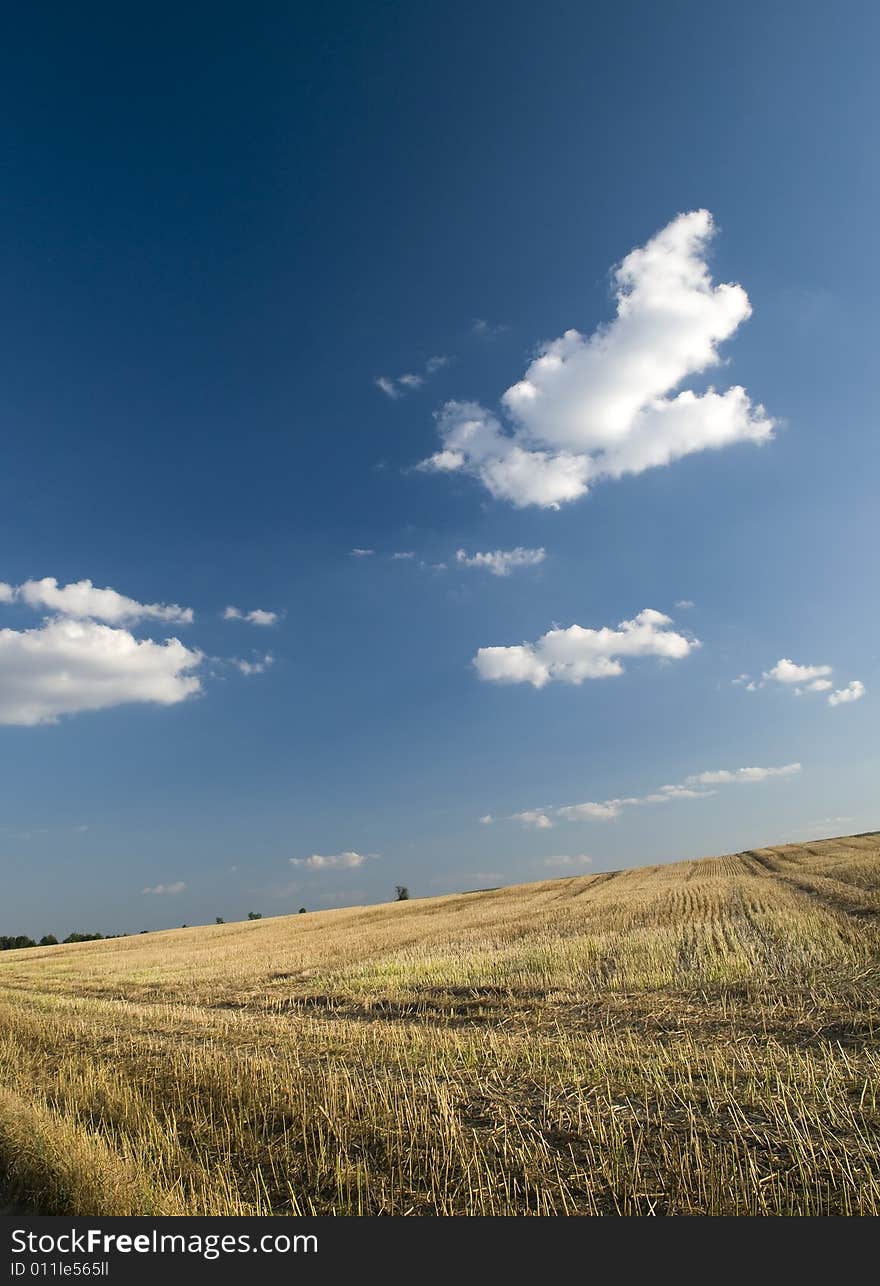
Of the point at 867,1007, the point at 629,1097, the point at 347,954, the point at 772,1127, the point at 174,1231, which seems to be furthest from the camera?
the point at 347,954

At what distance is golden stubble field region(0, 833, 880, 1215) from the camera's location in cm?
582

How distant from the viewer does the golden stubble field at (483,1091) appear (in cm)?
582

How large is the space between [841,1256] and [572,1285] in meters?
1.95

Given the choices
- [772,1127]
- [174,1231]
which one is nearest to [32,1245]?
[174,1231]

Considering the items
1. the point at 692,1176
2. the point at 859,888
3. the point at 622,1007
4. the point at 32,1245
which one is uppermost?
the point at 32,1245

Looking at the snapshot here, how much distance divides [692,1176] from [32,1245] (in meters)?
5.52

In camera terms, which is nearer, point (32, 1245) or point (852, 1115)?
point (32, 1245)

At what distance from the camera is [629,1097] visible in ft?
25.7

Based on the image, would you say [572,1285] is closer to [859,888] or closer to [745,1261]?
[745,1261]

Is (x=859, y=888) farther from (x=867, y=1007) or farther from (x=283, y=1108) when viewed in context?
(x=283, y=1108)

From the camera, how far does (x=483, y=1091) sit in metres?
8.37

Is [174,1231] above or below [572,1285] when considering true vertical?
above

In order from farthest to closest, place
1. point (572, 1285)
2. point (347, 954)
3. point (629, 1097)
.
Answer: point (347, 954) < point (629, 1097) < point (572, 1285)

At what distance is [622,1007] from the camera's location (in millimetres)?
12570
